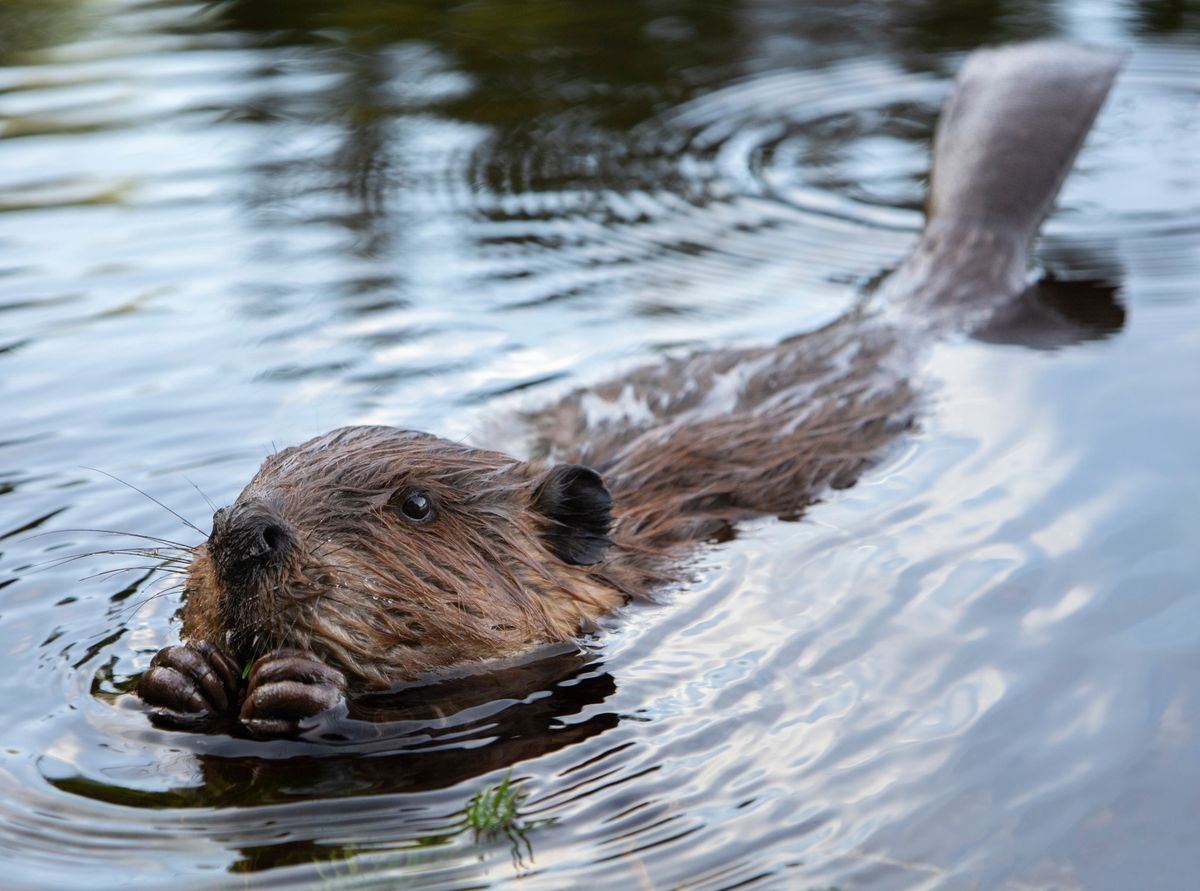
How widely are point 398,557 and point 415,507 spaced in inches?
6.2

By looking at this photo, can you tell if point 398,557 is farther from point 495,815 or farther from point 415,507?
point 495,815

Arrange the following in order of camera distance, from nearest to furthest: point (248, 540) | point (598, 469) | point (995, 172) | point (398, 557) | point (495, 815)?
point (495, 815), point (248, 540), point (398, 557), point (598, 469), point (995, 172)

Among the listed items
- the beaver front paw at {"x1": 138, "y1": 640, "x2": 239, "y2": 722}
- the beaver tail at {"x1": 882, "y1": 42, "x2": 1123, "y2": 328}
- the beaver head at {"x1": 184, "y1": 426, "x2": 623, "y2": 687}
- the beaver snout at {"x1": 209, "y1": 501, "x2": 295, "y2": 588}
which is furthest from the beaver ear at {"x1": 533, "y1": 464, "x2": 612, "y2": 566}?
the beaver tail at {"x1": 882, "y1": 42, "x2": 1123, "y2": 328}

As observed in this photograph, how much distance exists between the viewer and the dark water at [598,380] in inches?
134

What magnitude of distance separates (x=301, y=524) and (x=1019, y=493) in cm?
243

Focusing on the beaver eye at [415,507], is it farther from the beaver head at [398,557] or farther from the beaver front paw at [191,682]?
the beaver front paw at [191,682]

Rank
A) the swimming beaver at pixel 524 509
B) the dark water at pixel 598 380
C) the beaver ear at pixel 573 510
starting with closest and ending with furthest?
the dark water at pixel 598 380 < the swimming beaver at pixel 524 509 < the beaver ear at pixel 573 510

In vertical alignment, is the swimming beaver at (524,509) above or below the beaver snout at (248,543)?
below

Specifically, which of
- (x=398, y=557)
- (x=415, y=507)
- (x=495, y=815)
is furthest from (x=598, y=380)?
(x=495, y=815)

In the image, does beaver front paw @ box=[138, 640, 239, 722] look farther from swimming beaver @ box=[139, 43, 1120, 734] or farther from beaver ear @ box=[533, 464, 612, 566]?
beaver ear @ box=[533, 464, 612, 566]

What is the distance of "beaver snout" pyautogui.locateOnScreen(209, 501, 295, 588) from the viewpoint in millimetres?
3588

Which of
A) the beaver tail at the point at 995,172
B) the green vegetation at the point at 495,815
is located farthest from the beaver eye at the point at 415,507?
the beaver tail at the point at 995,172

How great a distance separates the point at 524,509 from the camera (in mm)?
4270

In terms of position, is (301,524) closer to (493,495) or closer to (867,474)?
(493,495)
